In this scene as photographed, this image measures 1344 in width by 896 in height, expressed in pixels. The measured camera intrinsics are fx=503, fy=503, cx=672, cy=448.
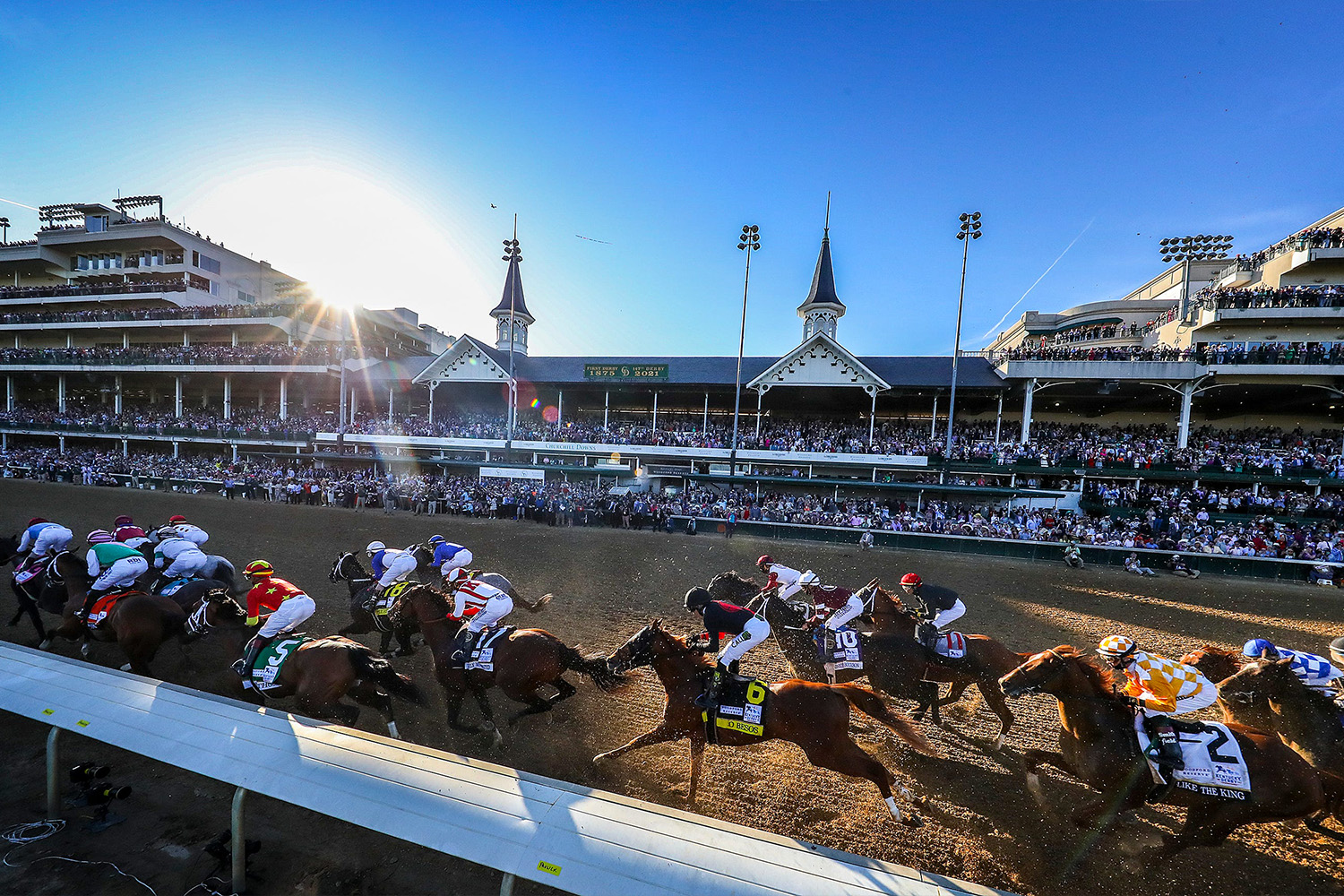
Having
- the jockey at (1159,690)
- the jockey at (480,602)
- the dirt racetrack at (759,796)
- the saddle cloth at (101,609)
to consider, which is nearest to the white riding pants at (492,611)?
the jockey at (480,602)

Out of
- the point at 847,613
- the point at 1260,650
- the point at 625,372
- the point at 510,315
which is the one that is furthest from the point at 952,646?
the point at 510,315

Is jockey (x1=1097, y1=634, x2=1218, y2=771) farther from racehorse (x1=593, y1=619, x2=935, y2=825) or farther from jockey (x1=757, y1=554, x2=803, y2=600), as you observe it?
jockey (x1=757, y1=554, x2=803, y2=600)

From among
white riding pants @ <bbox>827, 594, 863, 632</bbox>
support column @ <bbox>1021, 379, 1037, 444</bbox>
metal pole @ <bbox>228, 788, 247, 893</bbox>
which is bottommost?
metal pole @ <bbox>228, 788, 247, 893</bbox>

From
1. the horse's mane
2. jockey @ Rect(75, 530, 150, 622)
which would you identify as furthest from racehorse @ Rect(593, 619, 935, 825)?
jockey @ Rect(75, 530, 150, 622)

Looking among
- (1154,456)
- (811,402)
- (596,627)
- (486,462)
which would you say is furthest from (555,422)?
(1154,456)

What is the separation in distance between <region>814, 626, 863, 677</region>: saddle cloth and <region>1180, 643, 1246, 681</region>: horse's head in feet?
9.46

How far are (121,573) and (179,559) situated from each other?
27.2 inches

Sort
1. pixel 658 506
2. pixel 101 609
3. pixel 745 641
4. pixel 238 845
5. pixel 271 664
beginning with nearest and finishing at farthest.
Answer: pixel 238 845 < pixel 271 664 < pixel 745 641 < pixel 101 609 < pixel 658 506

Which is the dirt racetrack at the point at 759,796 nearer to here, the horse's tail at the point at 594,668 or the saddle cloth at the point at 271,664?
the horse's tail at the point at 594,668

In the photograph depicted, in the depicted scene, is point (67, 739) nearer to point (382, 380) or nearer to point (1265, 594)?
point (1265, 594)

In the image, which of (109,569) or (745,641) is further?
(109,569)

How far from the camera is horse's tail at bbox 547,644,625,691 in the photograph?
4538mm

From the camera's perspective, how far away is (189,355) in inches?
1109

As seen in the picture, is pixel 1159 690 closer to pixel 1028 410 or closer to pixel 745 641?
pixel 745 641
